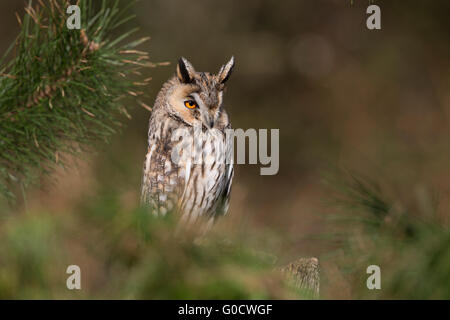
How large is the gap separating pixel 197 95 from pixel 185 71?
11 centimetres

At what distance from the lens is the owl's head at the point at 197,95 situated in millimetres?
2105

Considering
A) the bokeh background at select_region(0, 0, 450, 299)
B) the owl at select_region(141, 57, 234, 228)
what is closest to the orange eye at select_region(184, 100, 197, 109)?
the owl at select_region(141, 57, 234, 228)

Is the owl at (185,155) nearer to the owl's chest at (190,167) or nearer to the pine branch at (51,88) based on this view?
the owl's chest at (190,167)

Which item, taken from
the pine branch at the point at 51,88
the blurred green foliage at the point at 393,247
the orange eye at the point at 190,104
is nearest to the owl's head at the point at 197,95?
the orange eye at the point at 190,104

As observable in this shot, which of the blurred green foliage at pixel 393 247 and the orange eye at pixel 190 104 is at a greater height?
the orange eye at pixel 190 104

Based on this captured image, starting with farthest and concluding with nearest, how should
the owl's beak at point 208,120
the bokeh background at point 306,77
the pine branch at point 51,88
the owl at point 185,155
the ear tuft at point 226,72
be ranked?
1. the bokeh background at point 306,77
2. the owl at point 185,155
3. the owl's beak at point 208,120
4. the ear tuft at point 226,72
5. the pine branch at point 51,88

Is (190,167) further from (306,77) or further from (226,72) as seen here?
(306,77)

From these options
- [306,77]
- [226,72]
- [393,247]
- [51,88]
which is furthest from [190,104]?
[306,77]

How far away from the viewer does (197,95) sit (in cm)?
212

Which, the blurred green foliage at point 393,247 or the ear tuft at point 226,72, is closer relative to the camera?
the blurred green foliage at point 393,247

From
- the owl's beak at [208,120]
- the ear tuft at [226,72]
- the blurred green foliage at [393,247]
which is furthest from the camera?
the owl's beak at [208,120]
